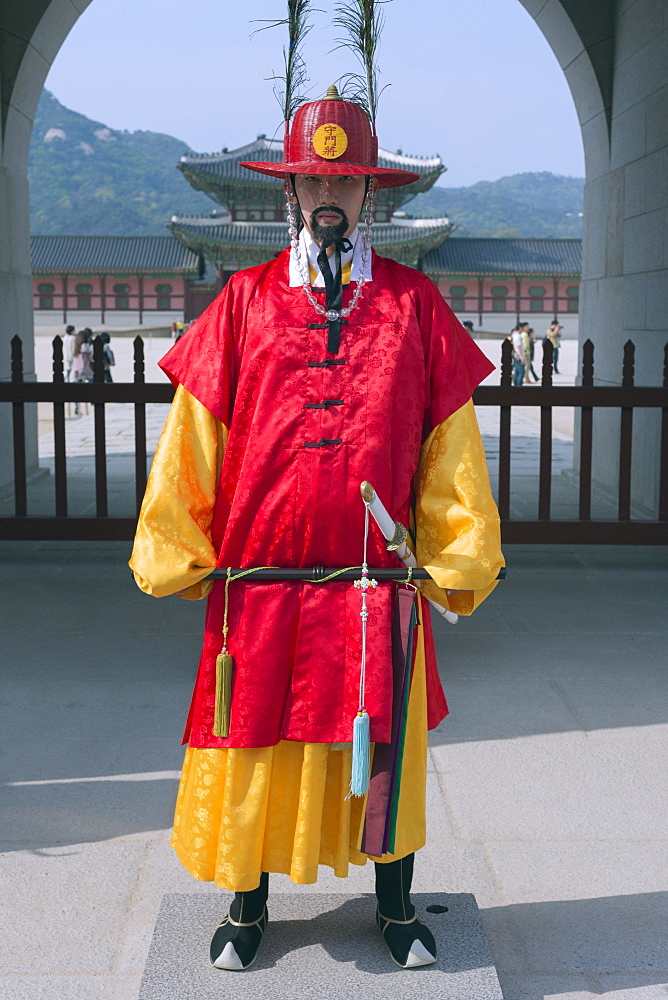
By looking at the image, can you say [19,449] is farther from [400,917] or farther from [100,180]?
[100,180]

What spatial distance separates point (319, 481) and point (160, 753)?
5.29ft

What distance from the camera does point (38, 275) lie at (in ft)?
168

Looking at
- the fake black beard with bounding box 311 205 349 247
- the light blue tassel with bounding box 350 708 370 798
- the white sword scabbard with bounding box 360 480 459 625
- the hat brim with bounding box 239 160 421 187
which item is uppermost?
the hat brim with bounding box 239 160 421 187

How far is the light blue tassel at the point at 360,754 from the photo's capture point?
2.10 m

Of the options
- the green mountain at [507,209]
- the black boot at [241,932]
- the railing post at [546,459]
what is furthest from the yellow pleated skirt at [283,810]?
the green mountain at [507,209]

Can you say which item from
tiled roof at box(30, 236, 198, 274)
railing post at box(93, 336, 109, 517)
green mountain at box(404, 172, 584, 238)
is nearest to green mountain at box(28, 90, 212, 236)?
green mountain at box(404, 172, 584, 238)

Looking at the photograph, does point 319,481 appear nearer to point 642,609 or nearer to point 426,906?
point 426,906

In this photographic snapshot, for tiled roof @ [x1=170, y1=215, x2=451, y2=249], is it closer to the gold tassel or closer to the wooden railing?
the wooden railing

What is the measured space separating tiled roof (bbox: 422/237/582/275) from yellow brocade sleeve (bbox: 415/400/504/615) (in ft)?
156

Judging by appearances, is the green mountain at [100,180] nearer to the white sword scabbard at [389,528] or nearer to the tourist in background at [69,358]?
the tourist in background at [69,358]

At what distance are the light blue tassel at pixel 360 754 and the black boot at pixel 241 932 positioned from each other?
0.37 meters

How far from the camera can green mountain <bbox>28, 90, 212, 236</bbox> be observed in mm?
131125

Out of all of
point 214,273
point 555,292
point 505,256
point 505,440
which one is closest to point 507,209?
point 555,292

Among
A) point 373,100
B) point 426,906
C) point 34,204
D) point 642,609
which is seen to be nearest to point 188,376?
point 373,100
